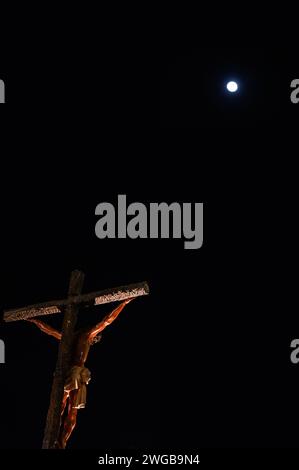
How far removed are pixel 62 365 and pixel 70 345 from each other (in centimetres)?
23

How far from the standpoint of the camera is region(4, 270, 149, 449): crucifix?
19.9 ft

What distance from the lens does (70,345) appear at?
6.43m

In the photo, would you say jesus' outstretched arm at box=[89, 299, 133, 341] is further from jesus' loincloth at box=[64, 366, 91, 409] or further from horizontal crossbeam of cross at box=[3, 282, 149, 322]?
jesus' loincloth at box=[64, 366, 91, 409]

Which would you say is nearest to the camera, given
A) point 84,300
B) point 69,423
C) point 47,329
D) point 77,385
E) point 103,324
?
point 77,385

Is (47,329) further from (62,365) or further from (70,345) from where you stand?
(62,365)

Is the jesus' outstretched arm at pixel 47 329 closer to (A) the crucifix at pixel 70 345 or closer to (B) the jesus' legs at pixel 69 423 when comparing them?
(A) the crucifix at pixel 70 345

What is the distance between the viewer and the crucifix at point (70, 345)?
19.9 ft

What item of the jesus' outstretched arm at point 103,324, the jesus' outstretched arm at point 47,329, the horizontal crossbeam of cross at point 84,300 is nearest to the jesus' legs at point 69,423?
the jesus' outstretched arm at point 103,324

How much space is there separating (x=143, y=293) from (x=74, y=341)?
2.71ft

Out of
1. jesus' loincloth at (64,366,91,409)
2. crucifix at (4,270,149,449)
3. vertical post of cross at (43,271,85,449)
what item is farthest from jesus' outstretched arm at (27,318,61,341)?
jesus' loincloth at (64,366,91,409)

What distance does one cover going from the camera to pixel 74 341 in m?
6.51

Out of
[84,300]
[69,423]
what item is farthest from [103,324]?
[69,423]

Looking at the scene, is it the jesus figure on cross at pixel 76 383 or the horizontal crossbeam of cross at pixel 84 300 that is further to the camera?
the horizontal crossbeam of cross at pixel 84 300
